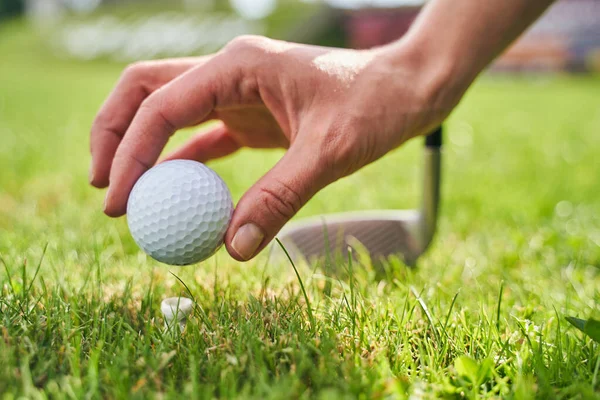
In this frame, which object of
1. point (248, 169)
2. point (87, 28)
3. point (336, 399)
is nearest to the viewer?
point (336, 399)

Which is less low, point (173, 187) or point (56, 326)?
point (173, 187)

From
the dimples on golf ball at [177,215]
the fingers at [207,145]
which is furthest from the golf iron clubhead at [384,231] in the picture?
the dimples on golf ball at [177,215]

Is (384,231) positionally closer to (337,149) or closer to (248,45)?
(337,149)

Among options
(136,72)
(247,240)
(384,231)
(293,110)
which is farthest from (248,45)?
(384,231)

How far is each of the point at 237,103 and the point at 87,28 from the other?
4073 centimetres

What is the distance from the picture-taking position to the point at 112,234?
2.77m

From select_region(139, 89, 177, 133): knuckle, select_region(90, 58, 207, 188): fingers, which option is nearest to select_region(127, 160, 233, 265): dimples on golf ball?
select_region(139, 89, 177, 133): knuckle

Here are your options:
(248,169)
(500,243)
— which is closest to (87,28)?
(248,169)

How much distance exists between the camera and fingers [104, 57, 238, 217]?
1829mm

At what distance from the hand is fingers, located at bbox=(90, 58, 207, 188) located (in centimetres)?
1

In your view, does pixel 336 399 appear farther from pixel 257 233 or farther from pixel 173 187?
pixel 173 187

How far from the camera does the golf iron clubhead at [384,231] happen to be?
2.57 metres

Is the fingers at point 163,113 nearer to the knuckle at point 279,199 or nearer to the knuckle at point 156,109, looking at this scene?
Result: the knuckle at point 156,109

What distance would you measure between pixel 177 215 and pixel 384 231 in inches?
48.2
